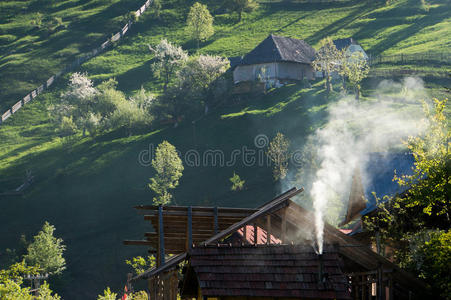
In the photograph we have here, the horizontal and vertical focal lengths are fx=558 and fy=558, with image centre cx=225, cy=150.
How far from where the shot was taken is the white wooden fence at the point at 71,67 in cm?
9935

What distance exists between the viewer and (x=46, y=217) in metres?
64.2

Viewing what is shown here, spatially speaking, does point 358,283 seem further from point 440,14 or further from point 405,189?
point 440,14

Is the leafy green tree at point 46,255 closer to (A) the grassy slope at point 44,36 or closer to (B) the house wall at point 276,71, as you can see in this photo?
(B) the house wall at point 276,71

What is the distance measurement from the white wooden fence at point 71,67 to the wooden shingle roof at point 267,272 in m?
90.4

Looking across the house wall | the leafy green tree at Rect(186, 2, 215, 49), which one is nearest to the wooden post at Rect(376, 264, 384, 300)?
the house wall

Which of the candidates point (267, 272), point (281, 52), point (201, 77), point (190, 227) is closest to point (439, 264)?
point (267, 272)

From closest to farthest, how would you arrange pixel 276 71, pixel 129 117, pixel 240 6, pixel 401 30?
pixel 129 117 → pixel 276 71 → pixel 401 30 → pixel 240 6

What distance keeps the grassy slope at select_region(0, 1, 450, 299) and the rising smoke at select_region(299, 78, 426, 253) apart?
3366 mm

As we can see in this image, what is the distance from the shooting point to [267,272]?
15.3 m

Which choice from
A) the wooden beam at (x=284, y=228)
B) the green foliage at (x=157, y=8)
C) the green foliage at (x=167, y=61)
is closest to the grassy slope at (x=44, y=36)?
the green foliage at (x=157, y=8)

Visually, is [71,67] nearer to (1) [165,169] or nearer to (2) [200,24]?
(2) [200,24]

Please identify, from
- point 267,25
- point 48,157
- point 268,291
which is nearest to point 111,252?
point 48,157

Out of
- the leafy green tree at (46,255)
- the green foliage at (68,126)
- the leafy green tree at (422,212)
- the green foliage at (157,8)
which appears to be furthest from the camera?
the green foliage at (157,8)

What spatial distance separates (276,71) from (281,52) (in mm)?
4371
